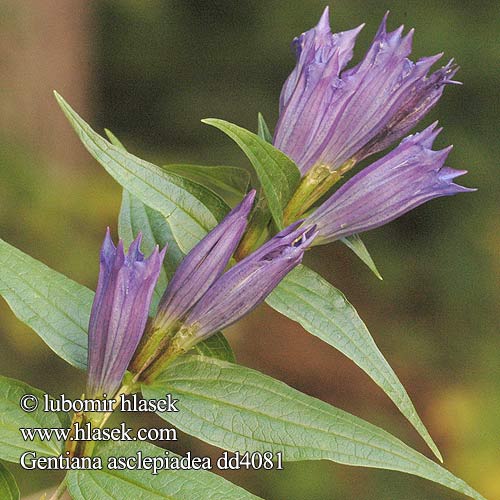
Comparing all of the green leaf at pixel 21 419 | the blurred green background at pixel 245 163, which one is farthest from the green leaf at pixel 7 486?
the blurred green background at pixel 245 163

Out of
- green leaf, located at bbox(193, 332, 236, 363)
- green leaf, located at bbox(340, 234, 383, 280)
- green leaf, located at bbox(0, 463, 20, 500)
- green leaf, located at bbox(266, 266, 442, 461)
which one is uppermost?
green leaf, located at bbox(340, 234, 383, 280)

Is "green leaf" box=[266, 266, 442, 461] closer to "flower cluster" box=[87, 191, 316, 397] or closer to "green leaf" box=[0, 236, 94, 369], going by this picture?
"flower cluster" box=[87, 191, 316, 397]

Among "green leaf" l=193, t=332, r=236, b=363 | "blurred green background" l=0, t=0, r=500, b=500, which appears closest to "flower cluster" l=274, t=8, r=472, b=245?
"green leaf" l=193, t=332, r=236, b=363

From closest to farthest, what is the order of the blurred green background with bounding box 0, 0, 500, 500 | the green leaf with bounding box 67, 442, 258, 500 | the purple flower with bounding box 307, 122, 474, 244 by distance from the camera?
the green leaf with bounding box 67, 442, 258, 500, the purple flower with bounding box 307, 122, 474, 244, the blurred green background with bounding box 0, 0, 500, 500

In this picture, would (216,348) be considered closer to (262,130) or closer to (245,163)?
(262,130)

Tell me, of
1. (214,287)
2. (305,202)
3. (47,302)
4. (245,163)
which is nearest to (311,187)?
(305,202)

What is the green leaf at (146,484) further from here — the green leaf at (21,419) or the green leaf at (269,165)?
the green leaf at (269,165)

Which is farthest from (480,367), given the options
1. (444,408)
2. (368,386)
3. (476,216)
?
(476,216)
